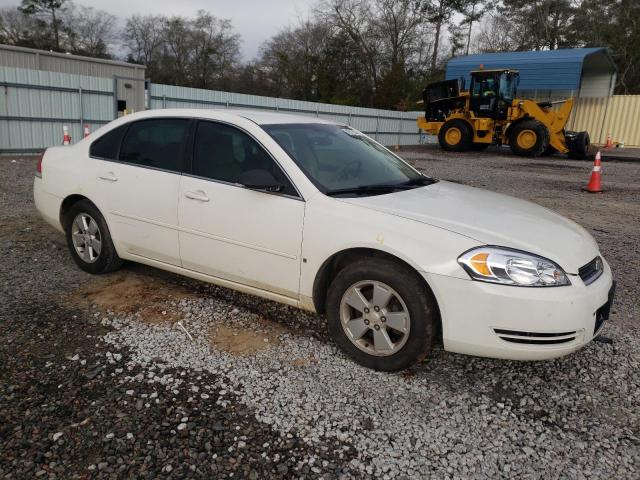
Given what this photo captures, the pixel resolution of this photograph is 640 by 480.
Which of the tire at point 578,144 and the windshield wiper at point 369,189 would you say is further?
the tire at point 578,144

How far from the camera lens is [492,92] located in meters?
18.2

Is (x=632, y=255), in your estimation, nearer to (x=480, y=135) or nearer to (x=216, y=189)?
(x=216, y=189)

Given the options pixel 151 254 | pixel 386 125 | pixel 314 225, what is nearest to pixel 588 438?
pixel 314 225

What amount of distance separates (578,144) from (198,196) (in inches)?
731

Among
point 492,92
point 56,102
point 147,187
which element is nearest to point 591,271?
point 147,187

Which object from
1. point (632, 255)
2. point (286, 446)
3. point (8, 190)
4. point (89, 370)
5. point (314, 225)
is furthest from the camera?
point (8, 190)

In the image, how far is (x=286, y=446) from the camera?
2316mm

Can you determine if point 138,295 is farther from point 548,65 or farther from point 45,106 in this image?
point 548,65

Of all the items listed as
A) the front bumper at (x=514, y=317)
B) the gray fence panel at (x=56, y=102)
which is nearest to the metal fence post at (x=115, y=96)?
the gray fence panel at (x=56, y=102)

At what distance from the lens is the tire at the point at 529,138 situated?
18031 mm

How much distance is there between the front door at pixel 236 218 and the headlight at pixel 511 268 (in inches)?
42.2

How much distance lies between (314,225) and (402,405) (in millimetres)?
1159

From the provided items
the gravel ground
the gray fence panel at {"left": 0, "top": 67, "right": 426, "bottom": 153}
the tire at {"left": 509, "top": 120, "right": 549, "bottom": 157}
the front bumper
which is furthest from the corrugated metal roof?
the front bumper

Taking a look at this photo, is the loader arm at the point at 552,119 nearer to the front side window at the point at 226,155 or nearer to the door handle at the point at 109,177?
the front side window at the point at 226,155
